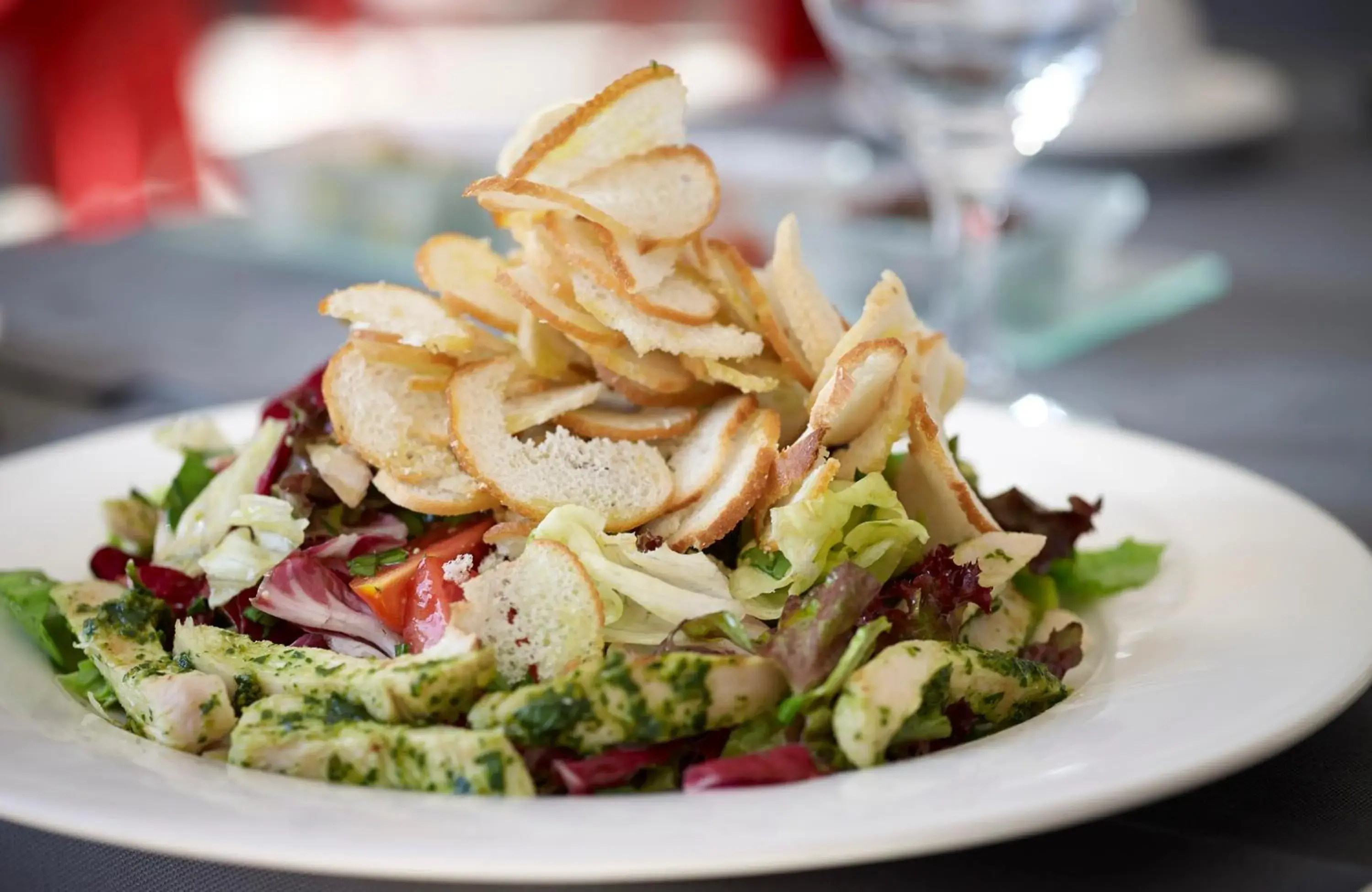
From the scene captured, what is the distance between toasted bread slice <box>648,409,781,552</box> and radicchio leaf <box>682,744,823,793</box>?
409 millimetres

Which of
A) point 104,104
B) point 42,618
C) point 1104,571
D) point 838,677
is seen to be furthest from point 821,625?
point 104,104

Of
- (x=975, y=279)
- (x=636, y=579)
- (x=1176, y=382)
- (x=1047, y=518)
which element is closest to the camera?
(x=636, y=579)

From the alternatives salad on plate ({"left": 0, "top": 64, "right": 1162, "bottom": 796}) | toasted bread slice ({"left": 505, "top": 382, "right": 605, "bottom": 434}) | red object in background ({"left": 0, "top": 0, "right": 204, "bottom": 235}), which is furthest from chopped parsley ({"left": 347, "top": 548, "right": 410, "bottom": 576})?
red object in background ({"left": 0, "top": 0, "right": 204, "bottom": 235})

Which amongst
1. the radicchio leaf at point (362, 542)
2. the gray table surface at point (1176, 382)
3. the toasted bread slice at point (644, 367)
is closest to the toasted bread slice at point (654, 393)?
the toasted bread slice at point (644, 367)

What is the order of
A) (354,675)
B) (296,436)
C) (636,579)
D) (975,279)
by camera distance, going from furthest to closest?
(975,279) → (296,436) → (636,579) → (354,675)

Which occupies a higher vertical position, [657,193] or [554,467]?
[657,193]

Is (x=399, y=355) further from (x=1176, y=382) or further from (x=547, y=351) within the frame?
(x=1176, y=382)

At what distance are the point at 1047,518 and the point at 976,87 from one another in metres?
1.28

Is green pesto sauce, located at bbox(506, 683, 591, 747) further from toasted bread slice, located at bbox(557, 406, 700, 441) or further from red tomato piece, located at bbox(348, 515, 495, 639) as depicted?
toasted bread slice, located at bbox(557, 406, 700, 441)

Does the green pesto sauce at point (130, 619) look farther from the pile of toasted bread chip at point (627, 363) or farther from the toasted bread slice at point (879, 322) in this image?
the toasted bread slice at point (879, 322)

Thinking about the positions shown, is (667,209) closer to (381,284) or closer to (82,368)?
(381,284)

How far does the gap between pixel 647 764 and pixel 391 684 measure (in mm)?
281

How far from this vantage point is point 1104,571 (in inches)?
85.9

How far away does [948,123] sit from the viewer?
→ 327cm
